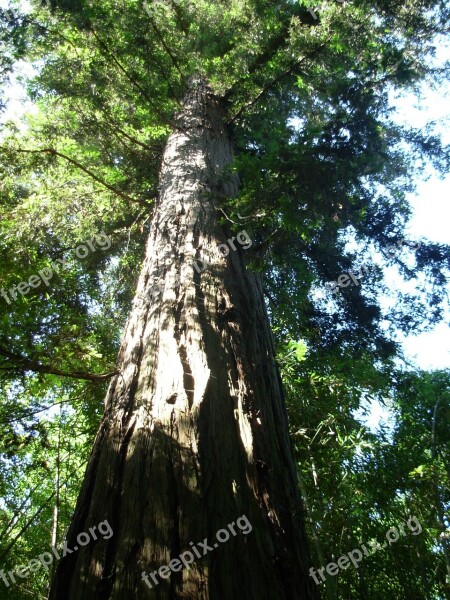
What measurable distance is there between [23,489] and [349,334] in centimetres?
691

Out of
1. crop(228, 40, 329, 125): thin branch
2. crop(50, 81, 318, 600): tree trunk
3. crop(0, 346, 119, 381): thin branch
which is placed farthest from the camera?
crop(228, 40, 329, 125): thin branch

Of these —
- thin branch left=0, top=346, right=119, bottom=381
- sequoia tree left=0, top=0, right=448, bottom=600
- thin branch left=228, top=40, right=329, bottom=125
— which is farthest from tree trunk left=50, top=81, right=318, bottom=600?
thin branch left=228, top=40, right=329, bottom=125

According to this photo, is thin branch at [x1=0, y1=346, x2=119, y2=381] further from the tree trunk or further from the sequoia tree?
the tree trunk

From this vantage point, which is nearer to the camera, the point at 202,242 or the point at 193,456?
the point at 193,456

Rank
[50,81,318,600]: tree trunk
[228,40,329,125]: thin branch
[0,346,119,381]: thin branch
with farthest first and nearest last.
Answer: [228,40,329,125]: thin branch, [0,346,119,381]: thin branch, [50,81,318,600]: tree trunk

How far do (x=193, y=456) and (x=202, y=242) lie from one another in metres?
2.01

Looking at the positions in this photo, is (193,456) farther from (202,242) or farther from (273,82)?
(273,82)

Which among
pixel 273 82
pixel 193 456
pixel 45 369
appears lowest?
pixel 193 456

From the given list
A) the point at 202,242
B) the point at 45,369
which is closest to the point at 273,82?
the point at 202,242

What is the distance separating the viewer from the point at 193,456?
6.32 feet

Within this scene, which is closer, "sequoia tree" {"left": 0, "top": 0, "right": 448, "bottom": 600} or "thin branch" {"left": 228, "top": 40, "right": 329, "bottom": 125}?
"sequoia tree" {"left": 0, "top": 0, "right": 448, "bottom": 600}

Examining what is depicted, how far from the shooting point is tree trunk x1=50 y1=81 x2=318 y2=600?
158 centimetres

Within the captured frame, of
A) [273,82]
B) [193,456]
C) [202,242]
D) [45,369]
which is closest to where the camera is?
[193,456]

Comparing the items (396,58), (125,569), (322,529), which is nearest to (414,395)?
(322,529)
